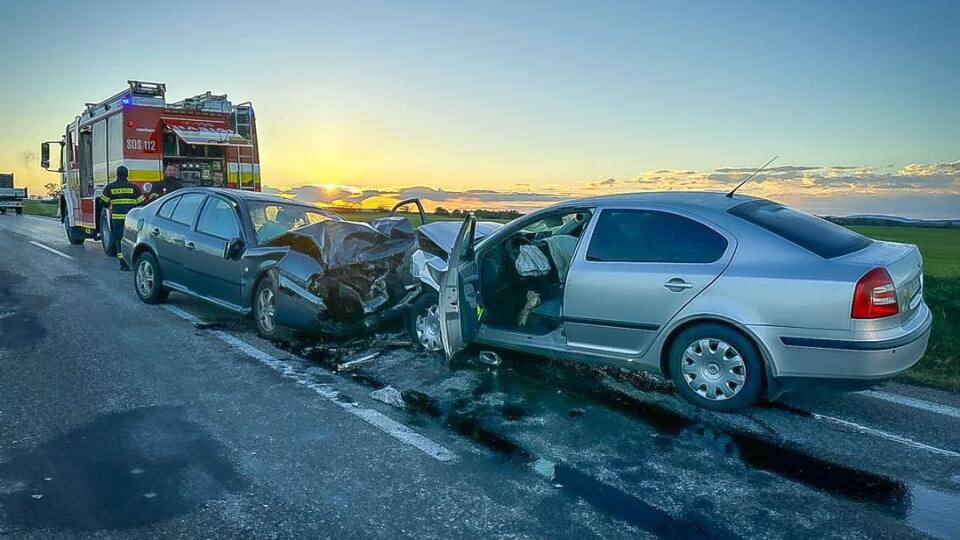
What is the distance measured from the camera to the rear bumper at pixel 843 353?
4.30 m

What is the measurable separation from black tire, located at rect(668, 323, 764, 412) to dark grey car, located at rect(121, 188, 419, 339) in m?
2.68

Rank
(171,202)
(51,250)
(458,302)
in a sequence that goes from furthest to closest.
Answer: (51,250) → (171,202) → (458,302)

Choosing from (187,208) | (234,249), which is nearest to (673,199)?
(234,249)

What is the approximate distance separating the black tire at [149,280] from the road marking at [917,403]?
784cm

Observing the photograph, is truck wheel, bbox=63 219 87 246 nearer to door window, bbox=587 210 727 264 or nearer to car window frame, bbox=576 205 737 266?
car window frame, bbox=576 205 737 266

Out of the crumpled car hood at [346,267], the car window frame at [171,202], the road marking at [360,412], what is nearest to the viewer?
the road marking at [360,412]

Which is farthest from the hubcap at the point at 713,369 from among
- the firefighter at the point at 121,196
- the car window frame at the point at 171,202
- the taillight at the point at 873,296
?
the firefighter at the point at 121,196

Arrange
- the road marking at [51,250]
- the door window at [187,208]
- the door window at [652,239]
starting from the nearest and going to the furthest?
1. the door window at [652,239]
2. the door window at [187,208]
3. the road marking at [51,250]

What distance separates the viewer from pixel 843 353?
433cm

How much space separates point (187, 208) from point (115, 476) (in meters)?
5.31

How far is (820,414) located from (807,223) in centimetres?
136

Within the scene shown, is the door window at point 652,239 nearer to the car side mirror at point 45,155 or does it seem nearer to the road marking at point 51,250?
the road marking at point 51,250

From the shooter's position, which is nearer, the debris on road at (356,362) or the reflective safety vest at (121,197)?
the debris on road at (356,362)

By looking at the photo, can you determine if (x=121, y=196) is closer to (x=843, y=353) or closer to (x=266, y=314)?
(x=266, y=314)
